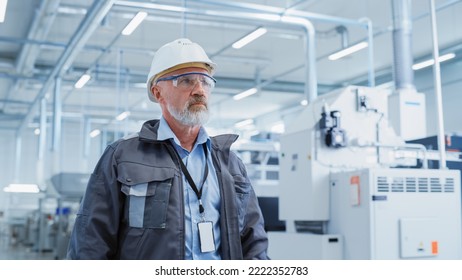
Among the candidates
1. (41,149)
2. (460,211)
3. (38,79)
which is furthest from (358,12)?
(41,149)

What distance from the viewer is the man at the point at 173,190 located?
4.75 feet

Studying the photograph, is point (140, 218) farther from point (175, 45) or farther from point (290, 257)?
point (290, 257)

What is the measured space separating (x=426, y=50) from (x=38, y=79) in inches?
261

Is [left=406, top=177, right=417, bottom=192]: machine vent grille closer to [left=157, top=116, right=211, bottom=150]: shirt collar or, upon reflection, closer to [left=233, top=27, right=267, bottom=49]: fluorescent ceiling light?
[left=157, top=116, right=211, bottom=150]: shirt collar

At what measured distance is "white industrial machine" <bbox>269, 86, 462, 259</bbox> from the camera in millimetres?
3242

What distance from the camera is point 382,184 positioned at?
325 cm

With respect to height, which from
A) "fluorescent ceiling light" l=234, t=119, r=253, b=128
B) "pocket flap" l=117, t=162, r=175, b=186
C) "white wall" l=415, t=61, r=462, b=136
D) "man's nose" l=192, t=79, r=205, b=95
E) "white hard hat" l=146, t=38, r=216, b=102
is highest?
"fluorescent ceiling light" l=234, t=119, r=253, b=128

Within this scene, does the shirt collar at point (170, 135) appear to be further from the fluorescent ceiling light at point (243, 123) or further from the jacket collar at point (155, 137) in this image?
the fluorescent ceiling light at point (243, 123)

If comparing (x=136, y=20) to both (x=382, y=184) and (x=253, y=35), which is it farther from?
(x=382, y=184)

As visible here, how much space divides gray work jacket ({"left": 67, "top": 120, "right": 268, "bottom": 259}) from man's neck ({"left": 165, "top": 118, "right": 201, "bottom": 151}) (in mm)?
62

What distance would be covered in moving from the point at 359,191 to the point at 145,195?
211cm

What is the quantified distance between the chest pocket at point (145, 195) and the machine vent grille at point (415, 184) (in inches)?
81.0

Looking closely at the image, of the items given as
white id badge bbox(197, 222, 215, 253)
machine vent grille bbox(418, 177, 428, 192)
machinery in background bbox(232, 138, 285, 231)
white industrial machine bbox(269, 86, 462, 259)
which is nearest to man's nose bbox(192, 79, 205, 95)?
white id badge bbox(197, 222, 215, 253)

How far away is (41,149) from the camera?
412 inches
